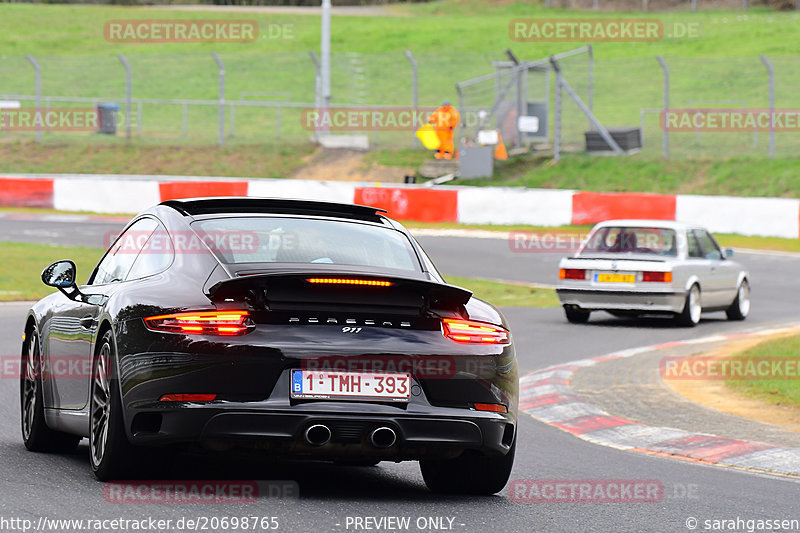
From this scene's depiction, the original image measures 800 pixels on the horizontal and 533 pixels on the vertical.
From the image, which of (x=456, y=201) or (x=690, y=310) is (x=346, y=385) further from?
(x=456, y=201)

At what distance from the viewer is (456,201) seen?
32938 mm

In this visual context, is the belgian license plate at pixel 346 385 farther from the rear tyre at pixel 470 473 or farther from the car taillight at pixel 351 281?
the rear tyre at pixel 470 473

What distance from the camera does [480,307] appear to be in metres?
7.17

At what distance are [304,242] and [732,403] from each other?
19.0 feet

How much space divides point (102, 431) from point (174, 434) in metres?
0.67

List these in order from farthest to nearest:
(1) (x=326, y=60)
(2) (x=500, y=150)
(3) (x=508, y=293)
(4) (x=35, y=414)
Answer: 1. (1) (x=326, y=60)
2. (2) (x=500, y=150)
3. (3) (x=508, y=293)
4. (4) (x=35, y=414)

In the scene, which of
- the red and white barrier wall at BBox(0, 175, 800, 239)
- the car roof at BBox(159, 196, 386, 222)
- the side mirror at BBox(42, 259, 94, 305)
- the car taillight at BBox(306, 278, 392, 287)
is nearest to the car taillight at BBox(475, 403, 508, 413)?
the car taillight at BBox(306, 278, 392, 287)

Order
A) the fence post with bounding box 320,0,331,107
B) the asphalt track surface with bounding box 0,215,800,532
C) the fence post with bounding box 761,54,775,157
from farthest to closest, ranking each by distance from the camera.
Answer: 1. the fence post with bounding box 320,0,331,107
2. the fence post with bounding box 761,54,775,157
3. the asphalt track surface with bounding box 0,215,800,532

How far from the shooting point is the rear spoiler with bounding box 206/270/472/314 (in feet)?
21.5

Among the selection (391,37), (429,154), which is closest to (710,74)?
(429,154)

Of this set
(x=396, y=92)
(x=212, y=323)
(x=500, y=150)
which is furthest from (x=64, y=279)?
(x=396, y=92)

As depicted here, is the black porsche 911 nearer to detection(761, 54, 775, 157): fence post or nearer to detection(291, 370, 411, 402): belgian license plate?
detection(291, 370, 411, 402): belgian license plate

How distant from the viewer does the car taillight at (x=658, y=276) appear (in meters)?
18.2

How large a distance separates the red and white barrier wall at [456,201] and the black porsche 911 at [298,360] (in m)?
23.7
